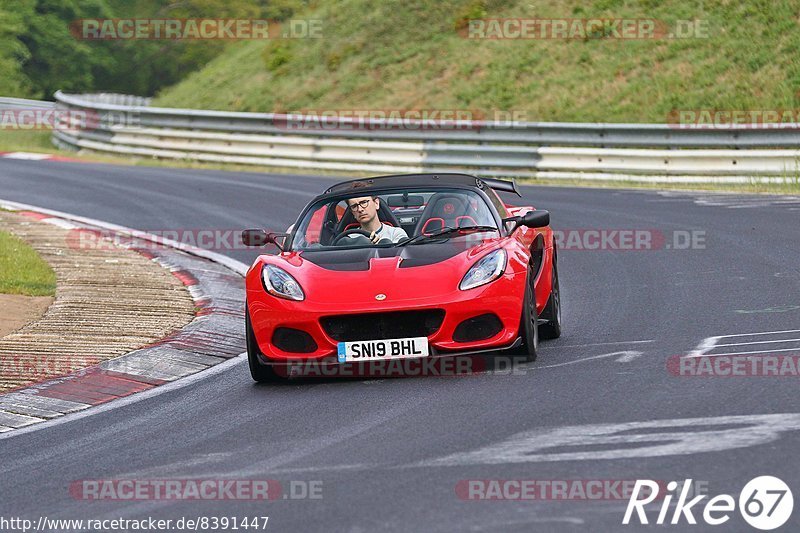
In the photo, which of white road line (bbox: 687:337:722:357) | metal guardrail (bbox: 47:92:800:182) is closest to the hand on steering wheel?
white road line (bbox: 687:337:722:357)

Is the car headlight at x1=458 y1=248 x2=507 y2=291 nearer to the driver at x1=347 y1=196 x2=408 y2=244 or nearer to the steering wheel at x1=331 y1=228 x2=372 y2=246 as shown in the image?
the driver at x1=347 y1=196 x2=408 y2=244

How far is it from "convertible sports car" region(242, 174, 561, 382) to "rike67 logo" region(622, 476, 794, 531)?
3019mm

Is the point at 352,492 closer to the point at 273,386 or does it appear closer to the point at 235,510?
the point at 235,510

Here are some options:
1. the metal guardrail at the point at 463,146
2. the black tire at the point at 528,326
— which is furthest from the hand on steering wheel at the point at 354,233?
the metal guardrail at the point at 463,146

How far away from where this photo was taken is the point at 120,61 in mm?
68875

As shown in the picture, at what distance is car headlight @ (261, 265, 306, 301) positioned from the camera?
8.53m

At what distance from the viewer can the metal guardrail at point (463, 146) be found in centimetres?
2186

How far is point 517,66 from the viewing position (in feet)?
107

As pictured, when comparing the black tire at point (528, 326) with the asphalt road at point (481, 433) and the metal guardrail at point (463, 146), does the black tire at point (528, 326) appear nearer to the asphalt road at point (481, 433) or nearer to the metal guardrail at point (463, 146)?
the asphalt road at point (481, 433)

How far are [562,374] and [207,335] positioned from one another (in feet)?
11.5

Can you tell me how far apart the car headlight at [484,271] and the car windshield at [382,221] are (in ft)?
2.18

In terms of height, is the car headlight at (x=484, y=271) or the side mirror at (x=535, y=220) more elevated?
the side mirror at (x=535, y=220)

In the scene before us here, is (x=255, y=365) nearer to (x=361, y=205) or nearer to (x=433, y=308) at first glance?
(x=433, y=308)

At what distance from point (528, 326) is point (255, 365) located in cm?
181
